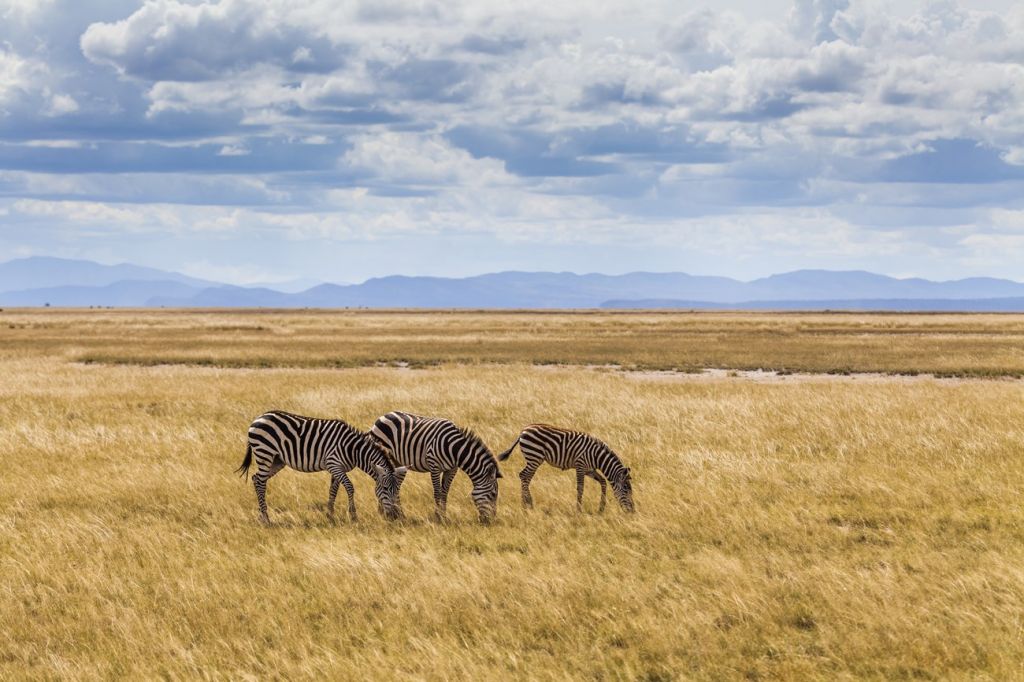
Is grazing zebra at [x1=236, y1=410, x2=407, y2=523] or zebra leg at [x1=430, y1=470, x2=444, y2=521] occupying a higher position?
grazing zebra at [x1=236, y1=410, x2=407, y2=523]

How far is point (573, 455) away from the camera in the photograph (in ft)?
45.2

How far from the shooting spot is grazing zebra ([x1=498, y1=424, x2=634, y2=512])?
13.7 metres

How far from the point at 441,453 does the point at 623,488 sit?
2882 millimetres

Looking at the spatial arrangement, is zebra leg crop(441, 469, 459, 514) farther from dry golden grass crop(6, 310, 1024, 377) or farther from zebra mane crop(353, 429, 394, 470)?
Answer: dry golden grass crop(6, 310, 1024, 377)

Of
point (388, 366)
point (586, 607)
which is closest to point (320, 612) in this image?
point (586, 607)

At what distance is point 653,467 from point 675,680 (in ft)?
32.5

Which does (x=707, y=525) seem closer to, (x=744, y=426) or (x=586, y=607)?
(x=586, y=607)

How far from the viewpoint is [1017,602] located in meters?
9.22

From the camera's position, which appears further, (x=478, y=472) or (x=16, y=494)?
(x=16, y=494)

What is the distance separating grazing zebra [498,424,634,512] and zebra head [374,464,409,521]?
1757 millimetres

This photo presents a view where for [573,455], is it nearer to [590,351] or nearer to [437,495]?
[437,495]

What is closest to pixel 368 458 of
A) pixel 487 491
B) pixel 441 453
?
pixel 441 453

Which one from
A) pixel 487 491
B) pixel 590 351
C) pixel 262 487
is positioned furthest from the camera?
pixel 590 351

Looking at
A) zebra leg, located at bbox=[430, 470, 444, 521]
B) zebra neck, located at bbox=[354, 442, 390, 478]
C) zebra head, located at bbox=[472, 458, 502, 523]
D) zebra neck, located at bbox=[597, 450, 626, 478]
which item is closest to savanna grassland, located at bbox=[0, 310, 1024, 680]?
zebra leg, located at bbox=[430, 470, 444, 521]
